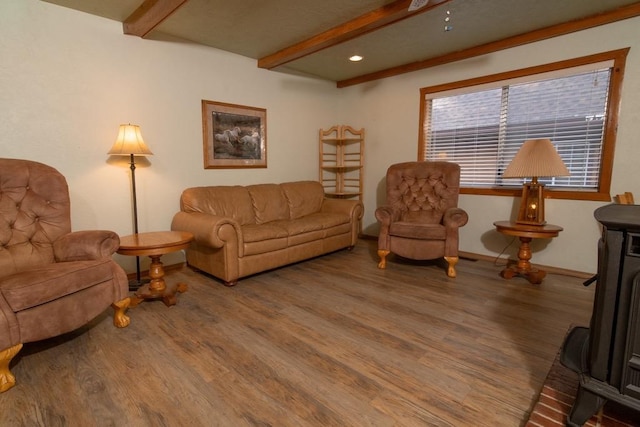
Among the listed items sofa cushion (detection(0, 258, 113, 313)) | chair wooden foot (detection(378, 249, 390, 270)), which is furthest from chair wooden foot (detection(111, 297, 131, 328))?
chair wooden foot (detection(378, 249, 390, 270))

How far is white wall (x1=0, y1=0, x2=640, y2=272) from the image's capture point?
8.07ft

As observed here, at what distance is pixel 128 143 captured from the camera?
2627mm

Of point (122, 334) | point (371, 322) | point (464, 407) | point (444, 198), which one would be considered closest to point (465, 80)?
point (444, 198)

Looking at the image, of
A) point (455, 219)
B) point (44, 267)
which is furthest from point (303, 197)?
point (44, 267)

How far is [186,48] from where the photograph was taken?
326 cm

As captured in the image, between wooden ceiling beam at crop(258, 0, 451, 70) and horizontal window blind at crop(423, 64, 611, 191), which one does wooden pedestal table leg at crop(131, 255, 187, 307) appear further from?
horizontal window blind at crop(423, 64, 611, 191)

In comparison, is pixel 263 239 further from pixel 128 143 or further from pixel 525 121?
pixel 525 121

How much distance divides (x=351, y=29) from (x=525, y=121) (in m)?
2.05

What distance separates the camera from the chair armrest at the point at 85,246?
200cm

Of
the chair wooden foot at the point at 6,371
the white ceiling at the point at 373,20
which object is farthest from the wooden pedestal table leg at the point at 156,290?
the white ceiling at the point at 373,20

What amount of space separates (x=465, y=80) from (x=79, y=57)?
380 centimetres

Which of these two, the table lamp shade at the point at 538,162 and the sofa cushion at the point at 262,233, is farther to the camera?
the sofa cushion at the point at 262,233

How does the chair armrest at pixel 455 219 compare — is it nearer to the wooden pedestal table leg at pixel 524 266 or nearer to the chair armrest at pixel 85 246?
the wooden pedestal table leg at pixel 524 266

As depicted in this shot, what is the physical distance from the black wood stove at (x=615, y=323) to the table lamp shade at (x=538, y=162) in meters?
1.81
